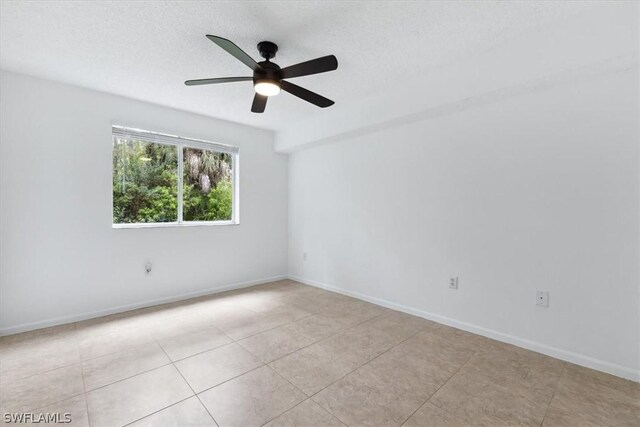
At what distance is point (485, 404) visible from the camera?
1.70 meters

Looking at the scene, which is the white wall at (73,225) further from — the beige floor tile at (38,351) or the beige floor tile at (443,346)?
the beige floor tile at (443,346)

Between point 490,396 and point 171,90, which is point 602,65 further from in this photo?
point 171,90

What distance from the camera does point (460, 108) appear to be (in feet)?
8.97

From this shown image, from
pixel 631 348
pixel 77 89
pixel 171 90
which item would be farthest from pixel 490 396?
pixel 77 89

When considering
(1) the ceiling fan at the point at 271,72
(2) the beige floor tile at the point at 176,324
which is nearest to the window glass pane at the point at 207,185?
(2) the beige floor tile at the point at 176,324

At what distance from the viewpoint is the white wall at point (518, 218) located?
2018mm

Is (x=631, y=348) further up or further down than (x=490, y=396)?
further up

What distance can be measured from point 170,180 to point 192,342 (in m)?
2.14

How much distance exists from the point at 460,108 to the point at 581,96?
866mm

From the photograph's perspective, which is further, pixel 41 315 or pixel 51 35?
pixel 41 315

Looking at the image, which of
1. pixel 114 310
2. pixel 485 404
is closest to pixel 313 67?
pixel 485 404

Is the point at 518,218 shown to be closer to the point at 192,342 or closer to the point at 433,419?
the point at 433,419

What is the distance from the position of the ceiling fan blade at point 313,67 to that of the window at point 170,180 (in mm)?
2297

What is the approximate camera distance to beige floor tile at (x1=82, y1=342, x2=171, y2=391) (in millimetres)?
1947
